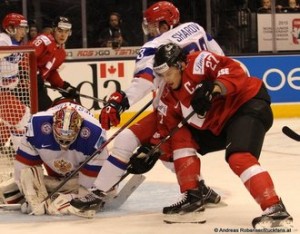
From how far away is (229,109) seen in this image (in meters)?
3.55

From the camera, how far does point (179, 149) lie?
145 inches

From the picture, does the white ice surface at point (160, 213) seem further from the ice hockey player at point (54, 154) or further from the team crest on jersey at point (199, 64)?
the team crest on jersey at point (199, 64)

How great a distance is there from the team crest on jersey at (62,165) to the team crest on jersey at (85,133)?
17 cm

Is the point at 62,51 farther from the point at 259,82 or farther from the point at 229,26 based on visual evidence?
the point at 229,26

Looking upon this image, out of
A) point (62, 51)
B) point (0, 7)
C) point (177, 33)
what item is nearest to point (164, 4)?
point (177, 33)

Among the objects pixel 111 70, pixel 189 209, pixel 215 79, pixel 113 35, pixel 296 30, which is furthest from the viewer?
pixel 296 30

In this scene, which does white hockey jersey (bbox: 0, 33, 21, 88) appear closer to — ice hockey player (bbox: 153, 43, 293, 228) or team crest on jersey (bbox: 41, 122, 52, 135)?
team crest on jersey (bbox: 41, 122, 52, 135)

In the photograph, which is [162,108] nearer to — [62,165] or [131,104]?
[131,104]

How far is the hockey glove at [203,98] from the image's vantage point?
338cm

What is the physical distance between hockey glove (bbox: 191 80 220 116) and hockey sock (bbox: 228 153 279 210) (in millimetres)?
233

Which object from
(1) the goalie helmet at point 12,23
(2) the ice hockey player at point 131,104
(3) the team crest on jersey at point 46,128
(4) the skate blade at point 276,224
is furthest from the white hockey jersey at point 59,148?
(1) the goalie helmet at point 12,23

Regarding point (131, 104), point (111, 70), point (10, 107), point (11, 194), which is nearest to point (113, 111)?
point (131, 104)

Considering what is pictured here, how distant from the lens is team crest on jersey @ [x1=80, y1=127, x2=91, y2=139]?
384 centimetres

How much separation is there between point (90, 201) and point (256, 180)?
32.9 inches
